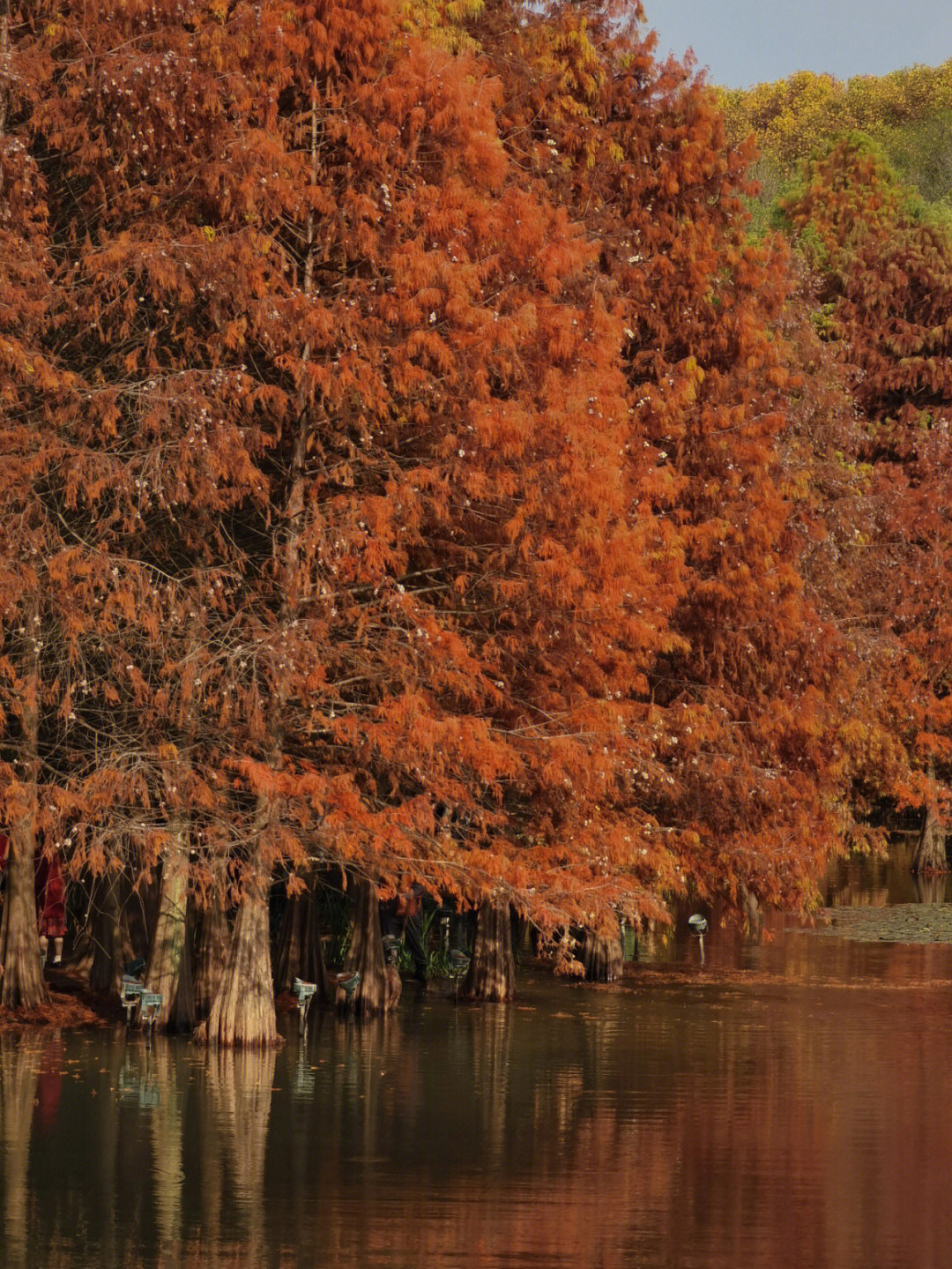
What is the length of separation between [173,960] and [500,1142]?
8.36 meters

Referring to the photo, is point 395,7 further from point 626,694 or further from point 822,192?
point 822,192

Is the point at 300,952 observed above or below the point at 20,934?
below

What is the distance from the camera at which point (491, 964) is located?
3039cm

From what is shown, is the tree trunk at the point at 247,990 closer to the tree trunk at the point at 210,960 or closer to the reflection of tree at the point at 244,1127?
the reflection of tree at the point at 244,1127

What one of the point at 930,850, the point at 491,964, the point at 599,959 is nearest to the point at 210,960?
the point at 491,964

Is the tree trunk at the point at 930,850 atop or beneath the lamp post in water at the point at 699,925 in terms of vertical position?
atop

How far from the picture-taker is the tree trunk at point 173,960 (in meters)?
25.4

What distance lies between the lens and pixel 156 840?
2286 cm

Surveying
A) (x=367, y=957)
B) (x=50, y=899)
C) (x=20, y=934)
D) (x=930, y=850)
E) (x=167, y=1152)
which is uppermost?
(x=930, y=850)

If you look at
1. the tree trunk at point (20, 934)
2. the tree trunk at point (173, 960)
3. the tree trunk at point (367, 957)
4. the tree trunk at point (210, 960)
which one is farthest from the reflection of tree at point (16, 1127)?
the tree trunk at point (367, 957)

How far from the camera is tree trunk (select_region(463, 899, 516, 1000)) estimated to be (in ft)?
99.5

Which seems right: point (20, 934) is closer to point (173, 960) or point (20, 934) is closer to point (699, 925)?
point (173, 960)

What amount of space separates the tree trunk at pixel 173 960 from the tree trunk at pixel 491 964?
18.3 ft

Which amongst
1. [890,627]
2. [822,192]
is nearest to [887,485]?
[890,627]
